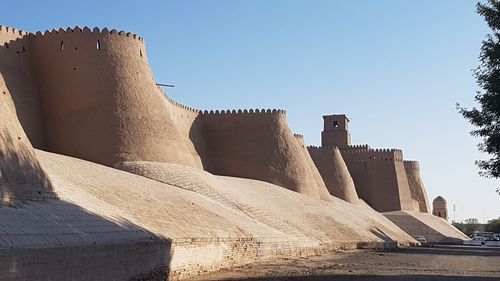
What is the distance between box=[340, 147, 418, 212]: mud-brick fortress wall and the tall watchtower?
4.98ft

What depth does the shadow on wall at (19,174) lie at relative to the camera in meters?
11.3

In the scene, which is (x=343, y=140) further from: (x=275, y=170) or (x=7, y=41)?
(x=7, y=41)

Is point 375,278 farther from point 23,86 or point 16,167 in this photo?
point 23,86

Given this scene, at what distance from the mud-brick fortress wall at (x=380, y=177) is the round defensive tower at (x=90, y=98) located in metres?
31.6

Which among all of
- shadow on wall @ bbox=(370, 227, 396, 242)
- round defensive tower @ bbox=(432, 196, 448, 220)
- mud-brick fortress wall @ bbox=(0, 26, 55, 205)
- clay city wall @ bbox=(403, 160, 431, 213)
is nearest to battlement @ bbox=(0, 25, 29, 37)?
mud-brick fortress wall @ bbox=(0, 26, 55, 205)

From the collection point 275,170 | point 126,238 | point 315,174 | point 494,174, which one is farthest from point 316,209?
point 126,238

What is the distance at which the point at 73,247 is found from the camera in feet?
34.5

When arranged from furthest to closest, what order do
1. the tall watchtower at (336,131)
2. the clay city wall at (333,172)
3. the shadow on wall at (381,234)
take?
1. the tall watchtower at (336,131)
2. the clay city wall at (333,172)
3. the shadow on wall at (381,234)

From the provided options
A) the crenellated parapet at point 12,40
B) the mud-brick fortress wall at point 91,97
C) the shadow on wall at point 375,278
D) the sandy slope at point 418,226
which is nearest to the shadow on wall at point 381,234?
the sandy slope at point 418,226

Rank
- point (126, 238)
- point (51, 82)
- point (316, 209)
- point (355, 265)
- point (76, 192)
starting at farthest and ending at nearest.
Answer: point (316, 209) → point (51, 82) → point (355, 265) → point (76, 192) → point (126, 238)

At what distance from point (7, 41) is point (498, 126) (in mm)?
15599

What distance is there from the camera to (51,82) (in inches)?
934

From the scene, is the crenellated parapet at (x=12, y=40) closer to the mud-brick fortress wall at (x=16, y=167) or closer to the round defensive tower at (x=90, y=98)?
the round defensive tower at (x=90, y=98)

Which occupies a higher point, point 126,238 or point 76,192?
point 76,192
